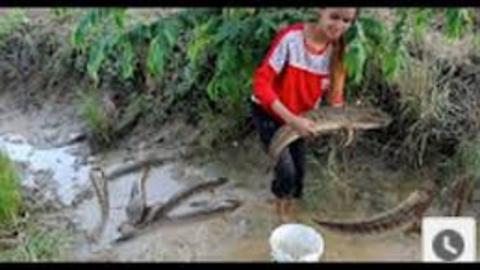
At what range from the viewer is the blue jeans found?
3.92 meters

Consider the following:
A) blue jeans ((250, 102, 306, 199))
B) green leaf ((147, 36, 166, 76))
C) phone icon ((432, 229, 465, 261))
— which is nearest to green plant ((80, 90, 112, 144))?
blue jeans ((250, 102, 306, 199))

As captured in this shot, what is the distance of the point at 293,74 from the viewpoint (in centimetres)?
376

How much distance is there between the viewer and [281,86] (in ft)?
12.5

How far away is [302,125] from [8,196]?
1.54 meters

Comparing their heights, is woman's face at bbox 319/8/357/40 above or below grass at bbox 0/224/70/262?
above

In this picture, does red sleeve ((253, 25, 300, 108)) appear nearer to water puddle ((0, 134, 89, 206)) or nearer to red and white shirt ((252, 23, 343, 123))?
red and white shirt ((252, 23, 343, 123))

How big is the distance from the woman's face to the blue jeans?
50 cm

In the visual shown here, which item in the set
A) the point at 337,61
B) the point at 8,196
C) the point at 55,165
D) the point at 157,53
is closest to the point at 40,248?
the point at 8,196

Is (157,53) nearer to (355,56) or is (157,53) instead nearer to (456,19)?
(355,56)

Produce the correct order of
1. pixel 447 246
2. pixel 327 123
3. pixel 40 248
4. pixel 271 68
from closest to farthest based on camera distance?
pixel 447 246 → pixel 271 68 → pixel 327 123 → pixel 40 248

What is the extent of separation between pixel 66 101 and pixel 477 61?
2.46 metres
